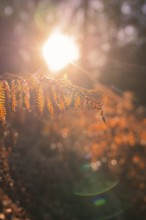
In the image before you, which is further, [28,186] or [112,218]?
[112,218]

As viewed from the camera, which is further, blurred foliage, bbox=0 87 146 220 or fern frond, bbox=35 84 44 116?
blurred foliage, bbox=0 87 146 220

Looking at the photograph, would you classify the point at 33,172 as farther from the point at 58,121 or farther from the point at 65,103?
the point at 65,103

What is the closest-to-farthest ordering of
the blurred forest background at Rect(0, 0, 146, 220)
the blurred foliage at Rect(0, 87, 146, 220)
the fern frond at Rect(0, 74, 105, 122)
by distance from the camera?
the fern frond at Rect(0, 74, 105, 122), the blurred forest background at Rect(0, 0, 146, 220), the blurred foliage at Rect(0, 87, 146, 220)

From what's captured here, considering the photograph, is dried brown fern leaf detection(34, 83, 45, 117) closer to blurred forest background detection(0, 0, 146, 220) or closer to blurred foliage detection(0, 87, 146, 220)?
blurred forest background detection(0, 0, 146, 220)

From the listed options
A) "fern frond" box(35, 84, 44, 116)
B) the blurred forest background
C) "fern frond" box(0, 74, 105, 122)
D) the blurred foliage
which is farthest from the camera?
the blurred foliage

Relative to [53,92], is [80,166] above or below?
below

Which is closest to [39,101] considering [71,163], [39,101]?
[39,101]

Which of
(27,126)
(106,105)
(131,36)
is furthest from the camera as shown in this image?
(131,36)

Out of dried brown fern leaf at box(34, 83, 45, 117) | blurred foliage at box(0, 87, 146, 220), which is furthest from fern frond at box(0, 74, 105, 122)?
blurred foliage at box(0, 87, 146, 220)

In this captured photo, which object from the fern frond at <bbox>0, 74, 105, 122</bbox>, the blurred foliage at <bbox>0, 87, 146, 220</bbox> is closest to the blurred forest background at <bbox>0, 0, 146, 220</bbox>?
the blurred foliage at <bbox>0, 87, 146, 220</bbox>

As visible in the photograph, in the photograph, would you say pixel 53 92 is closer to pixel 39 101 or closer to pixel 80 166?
pixel 39 101

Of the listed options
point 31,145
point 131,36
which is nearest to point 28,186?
point 31,145
